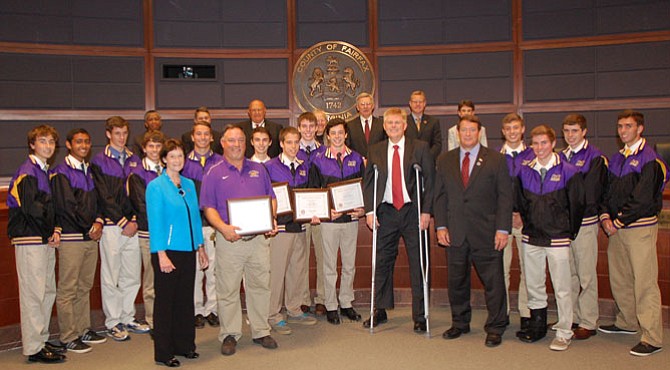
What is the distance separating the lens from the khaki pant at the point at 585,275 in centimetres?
521

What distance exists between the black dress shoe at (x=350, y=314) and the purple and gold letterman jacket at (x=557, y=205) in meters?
1.90

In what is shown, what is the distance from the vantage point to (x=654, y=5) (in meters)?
8.45

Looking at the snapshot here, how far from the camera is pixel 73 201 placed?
509 cm

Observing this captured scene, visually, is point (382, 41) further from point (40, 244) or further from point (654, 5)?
point (40, 244)

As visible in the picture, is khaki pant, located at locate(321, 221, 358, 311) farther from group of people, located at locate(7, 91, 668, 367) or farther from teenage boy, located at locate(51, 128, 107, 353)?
teenage boy, located at locate(51, 128, 107, 353)

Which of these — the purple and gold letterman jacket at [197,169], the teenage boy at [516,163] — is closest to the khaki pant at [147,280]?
the purple and gold letterman jacket at [197,169]

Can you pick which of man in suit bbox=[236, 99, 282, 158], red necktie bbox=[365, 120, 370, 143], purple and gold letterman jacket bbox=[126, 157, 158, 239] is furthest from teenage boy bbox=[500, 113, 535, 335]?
purple and gold letterman jacket bbox=[126, 157, 158, 239]

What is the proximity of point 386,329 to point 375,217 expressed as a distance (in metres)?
1.05

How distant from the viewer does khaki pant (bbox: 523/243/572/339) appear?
4.95m

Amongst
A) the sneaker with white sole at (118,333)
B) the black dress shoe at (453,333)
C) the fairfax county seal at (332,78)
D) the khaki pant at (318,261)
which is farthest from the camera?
the fairfax county seal at (332,78)

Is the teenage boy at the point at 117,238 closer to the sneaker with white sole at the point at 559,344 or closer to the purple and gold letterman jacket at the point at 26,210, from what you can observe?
the purple and gold letterman jacket at the point at 26,210

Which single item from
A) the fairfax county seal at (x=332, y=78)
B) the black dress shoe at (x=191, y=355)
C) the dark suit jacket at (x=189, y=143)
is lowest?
the black dress shoe at (x=191, y=355)

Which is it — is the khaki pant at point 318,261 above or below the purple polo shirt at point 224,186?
below

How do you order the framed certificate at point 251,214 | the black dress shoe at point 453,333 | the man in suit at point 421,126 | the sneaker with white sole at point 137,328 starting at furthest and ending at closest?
the man in suit at point 421,126 → the sneaker with white sole at point 137,328 → the black dress shoe at point 453,333 → the framed certificate at point 251,214
